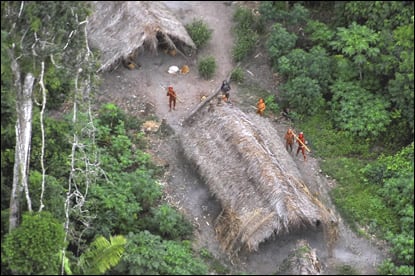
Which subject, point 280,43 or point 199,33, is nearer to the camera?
point 280,43

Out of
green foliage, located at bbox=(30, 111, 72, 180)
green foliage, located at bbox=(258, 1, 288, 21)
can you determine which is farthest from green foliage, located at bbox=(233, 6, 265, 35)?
green foliage, located at bbox=(30, 111, 72, 180)

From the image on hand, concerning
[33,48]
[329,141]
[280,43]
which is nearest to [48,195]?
[33,48]

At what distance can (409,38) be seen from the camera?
1661 cm

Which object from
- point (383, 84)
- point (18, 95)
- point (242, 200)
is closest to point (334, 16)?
point (383, 84)

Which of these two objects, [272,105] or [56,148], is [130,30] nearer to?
[272,105]

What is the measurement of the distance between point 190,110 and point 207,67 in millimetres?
1657

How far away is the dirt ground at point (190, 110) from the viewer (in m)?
14.8

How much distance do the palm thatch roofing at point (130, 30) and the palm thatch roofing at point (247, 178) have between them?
319 centimetres

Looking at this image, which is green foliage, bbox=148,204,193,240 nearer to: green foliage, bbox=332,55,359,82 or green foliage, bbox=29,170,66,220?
green foliage, bbox=29,170,66,220

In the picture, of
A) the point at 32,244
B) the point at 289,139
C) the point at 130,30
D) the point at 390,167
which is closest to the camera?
the point at 32,244

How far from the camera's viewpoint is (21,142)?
12.6m

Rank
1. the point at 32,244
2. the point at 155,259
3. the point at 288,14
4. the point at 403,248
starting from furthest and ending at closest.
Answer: the point at 288,14
the point at 403,248
the point at 155,259
the point at 32,244

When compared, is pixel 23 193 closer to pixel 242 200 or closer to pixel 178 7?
pixel 242 200

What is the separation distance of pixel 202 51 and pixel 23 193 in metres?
9.31
